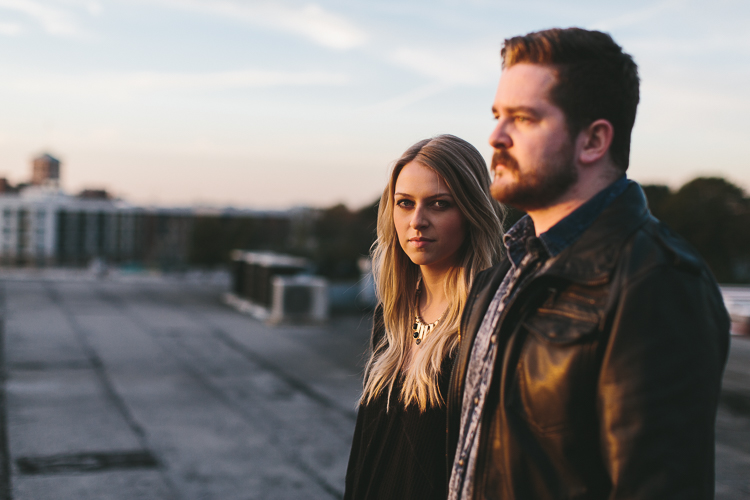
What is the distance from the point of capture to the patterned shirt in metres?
1.46

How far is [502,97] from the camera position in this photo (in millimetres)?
1494

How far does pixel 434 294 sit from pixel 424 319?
0.10 m

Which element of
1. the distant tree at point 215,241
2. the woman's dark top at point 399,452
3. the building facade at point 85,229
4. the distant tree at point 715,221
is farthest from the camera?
the building facade at point 85,229

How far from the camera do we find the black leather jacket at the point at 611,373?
1.23m

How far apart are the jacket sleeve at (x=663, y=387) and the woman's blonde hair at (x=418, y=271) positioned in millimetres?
900

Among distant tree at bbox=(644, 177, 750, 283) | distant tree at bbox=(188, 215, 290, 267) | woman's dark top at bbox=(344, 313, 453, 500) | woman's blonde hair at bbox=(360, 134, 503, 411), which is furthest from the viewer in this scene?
distant tree at bbox=(188, 215, 290, 267)

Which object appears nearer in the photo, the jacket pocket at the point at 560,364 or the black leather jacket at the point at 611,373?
the black leather jacket at the point at 611,373

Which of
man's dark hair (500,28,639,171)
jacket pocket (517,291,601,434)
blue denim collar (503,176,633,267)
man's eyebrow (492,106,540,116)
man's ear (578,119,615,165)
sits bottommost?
jacket pocket (517,291,601,434)

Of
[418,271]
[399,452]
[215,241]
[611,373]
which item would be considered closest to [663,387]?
[611,373]

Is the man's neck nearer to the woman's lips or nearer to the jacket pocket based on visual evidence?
the jacket pocket

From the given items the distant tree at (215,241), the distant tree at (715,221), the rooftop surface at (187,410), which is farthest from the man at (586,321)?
the distant tree at (215,241)

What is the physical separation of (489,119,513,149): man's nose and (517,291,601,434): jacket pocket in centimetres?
35

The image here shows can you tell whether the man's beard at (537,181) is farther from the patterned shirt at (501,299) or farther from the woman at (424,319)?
the woman at (424,319)

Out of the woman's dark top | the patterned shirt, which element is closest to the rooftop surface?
the woman's dark top
